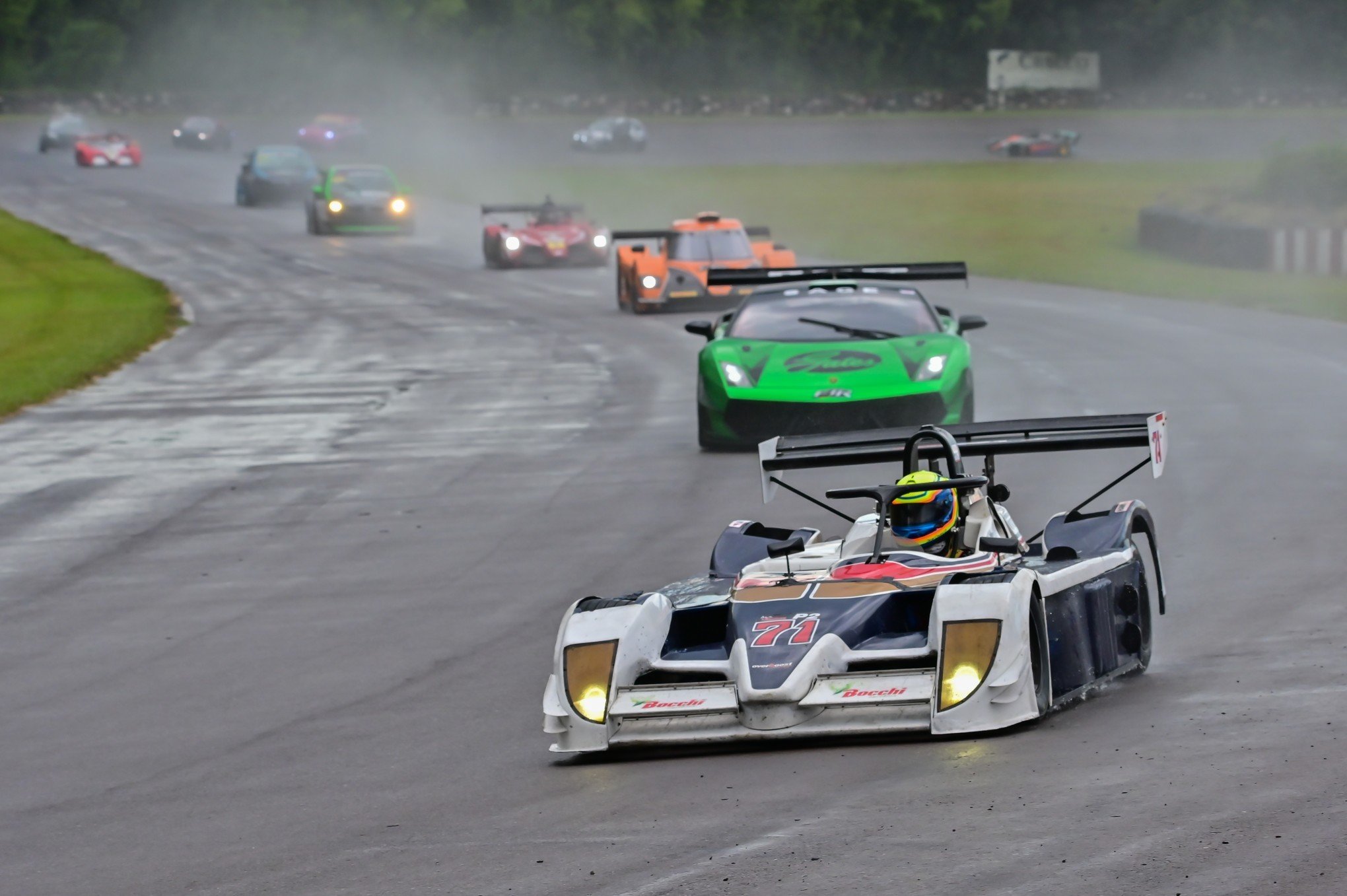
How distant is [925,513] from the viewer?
9.03 metres

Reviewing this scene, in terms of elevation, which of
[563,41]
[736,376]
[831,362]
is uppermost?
[563,41]

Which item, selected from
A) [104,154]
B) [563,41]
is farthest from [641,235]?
[563,41]

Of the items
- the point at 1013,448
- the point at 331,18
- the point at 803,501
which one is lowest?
the point at 803,501

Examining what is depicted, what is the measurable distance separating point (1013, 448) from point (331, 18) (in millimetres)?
94593

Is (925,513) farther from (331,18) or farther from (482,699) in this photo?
(331,18)

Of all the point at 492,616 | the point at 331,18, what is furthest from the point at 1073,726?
the point at 331,18

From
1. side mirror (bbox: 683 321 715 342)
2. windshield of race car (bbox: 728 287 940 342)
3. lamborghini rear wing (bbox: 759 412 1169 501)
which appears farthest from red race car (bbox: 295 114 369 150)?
lamborghini rear wing (bbox: 759 412 1169 501)

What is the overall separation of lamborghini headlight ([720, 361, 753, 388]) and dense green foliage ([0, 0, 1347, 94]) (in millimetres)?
77365

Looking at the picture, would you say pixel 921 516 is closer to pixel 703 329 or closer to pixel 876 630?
pixel 876 630

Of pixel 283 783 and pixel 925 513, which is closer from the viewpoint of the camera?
pixel 283 783

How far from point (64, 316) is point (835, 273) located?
17900 mm

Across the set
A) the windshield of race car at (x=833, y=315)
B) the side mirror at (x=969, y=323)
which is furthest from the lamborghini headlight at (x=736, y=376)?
the side mirror at (x=969, y=323)

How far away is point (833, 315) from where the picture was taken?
1745 centimetres

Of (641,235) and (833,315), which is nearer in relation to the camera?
(833,315)
